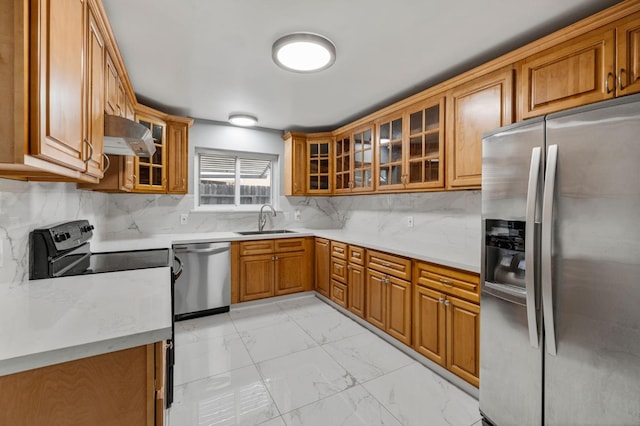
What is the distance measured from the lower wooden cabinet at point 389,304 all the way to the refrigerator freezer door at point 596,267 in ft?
3.55

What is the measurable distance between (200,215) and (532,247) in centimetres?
352

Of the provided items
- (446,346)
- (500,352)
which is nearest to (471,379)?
(446,346)

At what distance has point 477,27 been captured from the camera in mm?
1749

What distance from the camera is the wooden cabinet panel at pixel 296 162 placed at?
157 inches

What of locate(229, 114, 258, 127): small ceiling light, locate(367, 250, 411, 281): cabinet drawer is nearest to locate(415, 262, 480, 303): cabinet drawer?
locate(367, 250, 411, 281): cabinet drawer

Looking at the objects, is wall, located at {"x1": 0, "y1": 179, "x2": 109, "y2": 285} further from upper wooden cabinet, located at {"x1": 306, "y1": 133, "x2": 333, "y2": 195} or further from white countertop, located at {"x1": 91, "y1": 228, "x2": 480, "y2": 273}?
upper wooden cabinet, located at {"x1": 306, "y1": 133, "x2": 333, "y2": 195}

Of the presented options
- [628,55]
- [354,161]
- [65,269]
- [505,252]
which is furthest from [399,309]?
[65,269]

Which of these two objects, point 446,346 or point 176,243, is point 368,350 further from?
point 176,243

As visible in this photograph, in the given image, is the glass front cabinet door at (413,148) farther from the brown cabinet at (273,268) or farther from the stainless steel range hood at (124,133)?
the stainless steel range hood at (124,133)

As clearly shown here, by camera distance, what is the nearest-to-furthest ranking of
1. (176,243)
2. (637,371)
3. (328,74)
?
(637,371) → (328,74) → (176,243)

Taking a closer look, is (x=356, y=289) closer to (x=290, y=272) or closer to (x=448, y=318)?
(x=290, y=272)

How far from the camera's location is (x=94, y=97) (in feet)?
4.73

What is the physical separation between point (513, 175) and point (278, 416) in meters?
1.90

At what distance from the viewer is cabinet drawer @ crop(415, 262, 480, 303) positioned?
5.94ft
